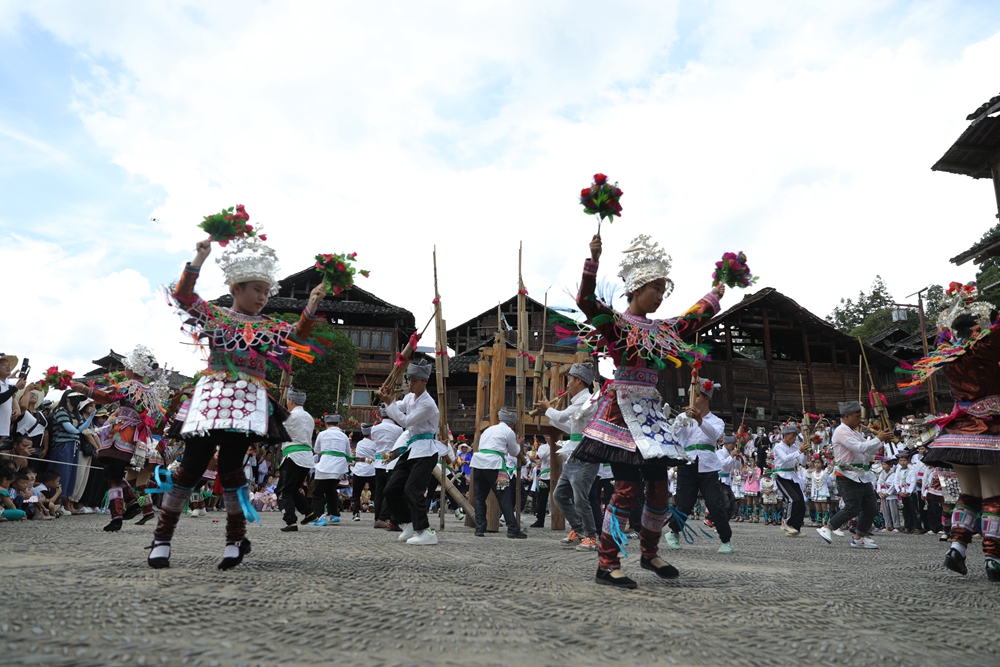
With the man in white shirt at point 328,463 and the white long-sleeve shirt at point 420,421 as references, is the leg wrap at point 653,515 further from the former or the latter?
the man in white shirt at point 328,463

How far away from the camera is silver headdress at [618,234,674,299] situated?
4.73 m

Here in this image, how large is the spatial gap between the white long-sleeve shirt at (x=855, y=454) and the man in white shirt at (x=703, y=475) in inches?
70.2

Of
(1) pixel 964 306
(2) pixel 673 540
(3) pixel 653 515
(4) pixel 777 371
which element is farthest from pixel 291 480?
A: (4) pixel 777 371

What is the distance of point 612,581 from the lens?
402 cm

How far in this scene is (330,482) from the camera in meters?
11.4

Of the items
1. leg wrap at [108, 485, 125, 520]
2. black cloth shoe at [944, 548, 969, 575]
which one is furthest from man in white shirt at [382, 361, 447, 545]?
black cloth shoe at [944, 548, 969, 575]

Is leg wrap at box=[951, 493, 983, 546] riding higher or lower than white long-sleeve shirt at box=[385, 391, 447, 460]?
lower

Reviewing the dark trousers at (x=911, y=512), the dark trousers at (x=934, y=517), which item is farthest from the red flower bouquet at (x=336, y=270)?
the dark trousers at (x=911, y=512)

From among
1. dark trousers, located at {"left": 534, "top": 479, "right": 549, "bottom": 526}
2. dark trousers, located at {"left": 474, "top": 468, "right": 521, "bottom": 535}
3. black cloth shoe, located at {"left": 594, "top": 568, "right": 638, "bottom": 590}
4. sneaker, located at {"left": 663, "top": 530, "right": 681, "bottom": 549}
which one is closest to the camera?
black cloth shoe, located at {"left": 594, "top": 568, "right": 638, "bottom": 590}

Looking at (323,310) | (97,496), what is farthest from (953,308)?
(323,310)

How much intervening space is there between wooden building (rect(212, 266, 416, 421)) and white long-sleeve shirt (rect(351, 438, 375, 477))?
2195 cm

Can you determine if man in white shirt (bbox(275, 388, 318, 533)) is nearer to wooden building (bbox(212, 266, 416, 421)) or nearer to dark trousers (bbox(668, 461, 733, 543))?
dark trousers (bbox(668, 461, 733, 543))

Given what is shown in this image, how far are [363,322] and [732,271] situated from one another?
113 feet

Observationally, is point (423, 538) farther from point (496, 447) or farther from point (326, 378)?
point (326, 378)
